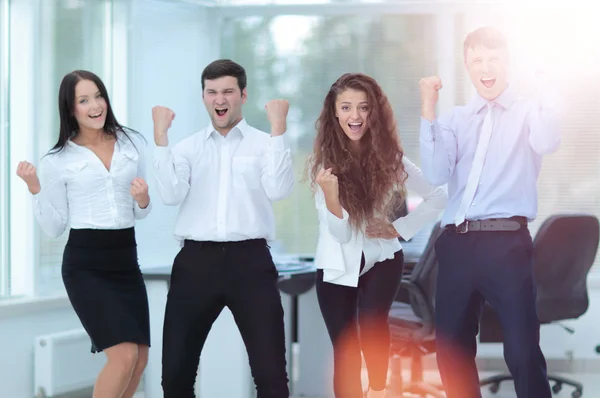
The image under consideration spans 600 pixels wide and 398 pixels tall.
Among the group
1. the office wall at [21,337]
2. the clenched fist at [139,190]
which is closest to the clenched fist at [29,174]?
the clenched fist at [139,190]

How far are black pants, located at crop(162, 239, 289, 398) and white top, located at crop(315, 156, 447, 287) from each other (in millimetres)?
246

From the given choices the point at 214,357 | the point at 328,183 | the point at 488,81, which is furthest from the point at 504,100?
the point at 214,357

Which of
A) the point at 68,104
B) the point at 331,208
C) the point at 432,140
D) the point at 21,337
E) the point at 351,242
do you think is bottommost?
the point at 21,337

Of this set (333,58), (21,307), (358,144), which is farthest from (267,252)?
(333,58)

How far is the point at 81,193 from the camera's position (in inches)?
137

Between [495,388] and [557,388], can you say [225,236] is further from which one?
[557,388]

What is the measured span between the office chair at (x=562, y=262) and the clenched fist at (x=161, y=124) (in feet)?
9.14

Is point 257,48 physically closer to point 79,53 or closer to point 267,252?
point 79,53

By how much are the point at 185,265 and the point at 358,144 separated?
823 mm

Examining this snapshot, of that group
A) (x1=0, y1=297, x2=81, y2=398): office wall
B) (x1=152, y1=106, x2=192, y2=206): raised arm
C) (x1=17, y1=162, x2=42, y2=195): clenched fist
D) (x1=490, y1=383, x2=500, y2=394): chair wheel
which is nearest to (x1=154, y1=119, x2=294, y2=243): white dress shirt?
(x1=152, y1=106, x2=192, y2=206): raised arm

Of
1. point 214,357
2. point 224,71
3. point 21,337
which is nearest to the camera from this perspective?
point 224,71

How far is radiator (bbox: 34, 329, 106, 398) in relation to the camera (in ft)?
17.3

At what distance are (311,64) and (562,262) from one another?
260 cm

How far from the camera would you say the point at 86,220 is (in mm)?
3477
